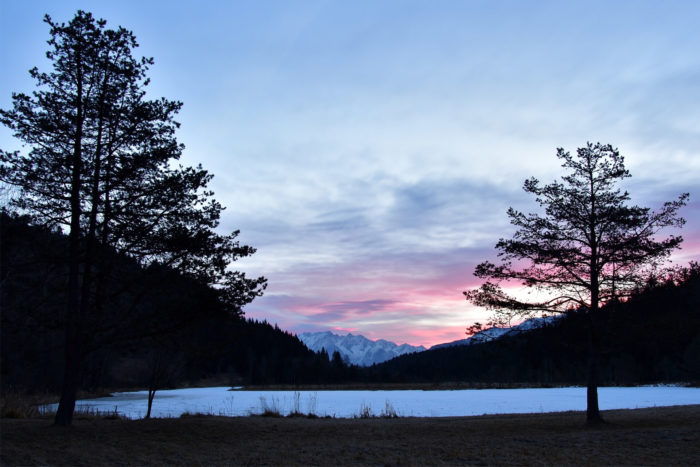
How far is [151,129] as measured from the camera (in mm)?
16609

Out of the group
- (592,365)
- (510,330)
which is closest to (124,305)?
(510,330)

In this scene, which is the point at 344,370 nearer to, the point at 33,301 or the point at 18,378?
the point at 18,378

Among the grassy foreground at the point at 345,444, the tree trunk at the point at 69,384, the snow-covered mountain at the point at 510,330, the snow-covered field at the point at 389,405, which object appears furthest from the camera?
the snow-covered field at the point at 389,405

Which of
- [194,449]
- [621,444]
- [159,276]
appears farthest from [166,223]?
[621,444]

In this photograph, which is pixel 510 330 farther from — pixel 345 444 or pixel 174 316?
pixel 174 316

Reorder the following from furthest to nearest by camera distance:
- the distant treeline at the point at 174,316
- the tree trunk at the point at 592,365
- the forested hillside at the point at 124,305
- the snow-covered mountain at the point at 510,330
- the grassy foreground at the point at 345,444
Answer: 1. the snow-covered mountain at the point at 510,330
2. the tree trunk at the point at 592,365
3. the distant treeline at the point at 174,316
4. the forested hillside at the point at 124,305
5. the grassy foreground at the point at 345,444

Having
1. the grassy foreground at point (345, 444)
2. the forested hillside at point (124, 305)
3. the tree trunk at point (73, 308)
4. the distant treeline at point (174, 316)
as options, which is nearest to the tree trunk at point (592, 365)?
the distant treeline at point (174, 316)

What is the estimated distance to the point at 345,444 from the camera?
14.0 m

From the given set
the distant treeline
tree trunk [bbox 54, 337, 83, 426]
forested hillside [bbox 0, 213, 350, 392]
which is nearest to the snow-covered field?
the distant treeline

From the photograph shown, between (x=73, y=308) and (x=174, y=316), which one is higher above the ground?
(x=73, y=308)

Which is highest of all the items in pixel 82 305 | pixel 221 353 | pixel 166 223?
pixel 166 223

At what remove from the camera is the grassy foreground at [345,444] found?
37.3ft

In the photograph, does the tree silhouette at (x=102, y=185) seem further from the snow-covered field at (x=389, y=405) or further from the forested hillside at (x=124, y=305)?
the snow-covered field at (x=389, y=405)

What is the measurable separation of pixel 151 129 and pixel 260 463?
36.3 feet
